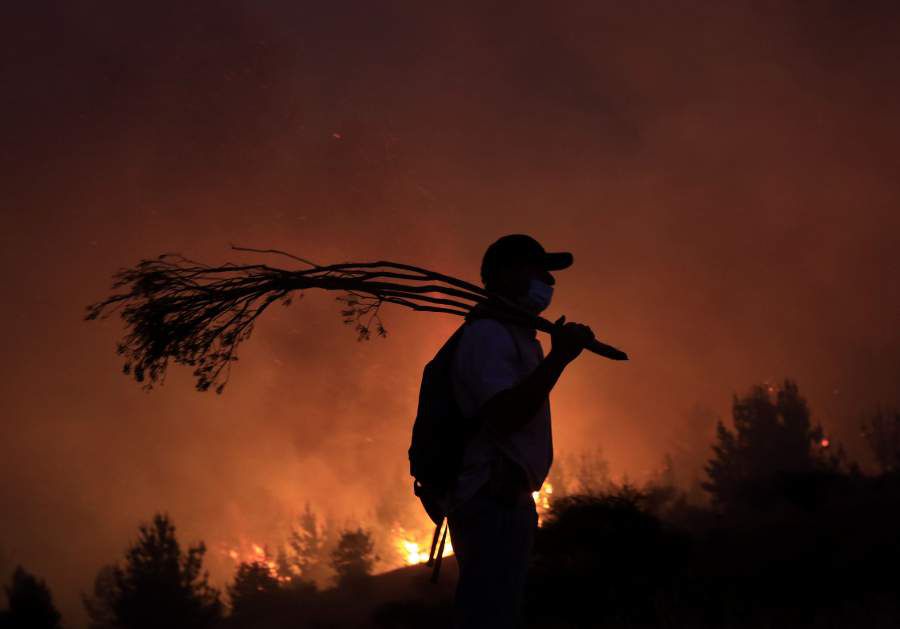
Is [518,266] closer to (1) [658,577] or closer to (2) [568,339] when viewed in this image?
(2) [568,339]

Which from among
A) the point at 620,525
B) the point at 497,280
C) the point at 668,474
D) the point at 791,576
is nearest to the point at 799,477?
the point at 620,525

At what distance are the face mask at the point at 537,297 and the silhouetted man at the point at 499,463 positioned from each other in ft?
0.72

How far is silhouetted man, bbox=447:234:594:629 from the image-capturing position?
2.99 m

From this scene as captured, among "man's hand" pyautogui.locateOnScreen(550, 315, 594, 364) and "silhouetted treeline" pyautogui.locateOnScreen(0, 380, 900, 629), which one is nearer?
"man's hand" pyautogui.locateOnScreen(550, 315, 594, 364)

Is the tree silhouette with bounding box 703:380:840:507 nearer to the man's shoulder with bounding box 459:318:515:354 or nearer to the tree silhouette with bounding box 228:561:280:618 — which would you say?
the tree silhouette with bounding box 228:561:280:618

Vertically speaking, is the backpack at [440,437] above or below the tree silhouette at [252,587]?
below

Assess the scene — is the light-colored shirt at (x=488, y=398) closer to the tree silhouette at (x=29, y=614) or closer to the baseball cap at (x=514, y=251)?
the baseball cap at (x=514, y=251)

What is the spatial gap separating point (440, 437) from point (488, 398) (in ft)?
1.14

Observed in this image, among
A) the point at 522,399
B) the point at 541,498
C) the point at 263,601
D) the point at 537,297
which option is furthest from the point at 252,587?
the point at 522,399

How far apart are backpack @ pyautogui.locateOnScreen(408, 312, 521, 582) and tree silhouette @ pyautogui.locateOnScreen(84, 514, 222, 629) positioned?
4845 cm

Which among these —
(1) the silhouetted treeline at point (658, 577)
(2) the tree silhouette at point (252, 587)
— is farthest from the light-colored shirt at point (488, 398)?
(2) the tree silhouette at point (252, 587)

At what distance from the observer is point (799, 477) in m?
33.8

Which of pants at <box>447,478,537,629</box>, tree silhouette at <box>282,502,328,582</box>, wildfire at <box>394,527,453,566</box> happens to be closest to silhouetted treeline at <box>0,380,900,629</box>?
pants at <box>447,478,537,629</box>

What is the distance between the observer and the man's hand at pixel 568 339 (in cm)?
316
